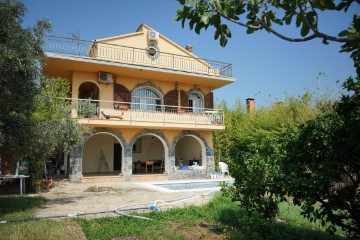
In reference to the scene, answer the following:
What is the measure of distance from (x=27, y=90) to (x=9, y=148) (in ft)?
4.40

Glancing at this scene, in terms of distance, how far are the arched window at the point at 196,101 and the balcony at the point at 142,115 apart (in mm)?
71

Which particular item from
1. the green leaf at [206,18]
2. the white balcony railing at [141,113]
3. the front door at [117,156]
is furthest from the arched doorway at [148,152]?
the green leaf at [206,18]

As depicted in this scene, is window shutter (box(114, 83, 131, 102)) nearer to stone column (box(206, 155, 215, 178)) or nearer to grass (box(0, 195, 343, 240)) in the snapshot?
stone column (box(206, 155, 215, 178))

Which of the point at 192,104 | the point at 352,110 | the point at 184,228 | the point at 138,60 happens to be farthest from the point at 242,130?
the point at 352,110

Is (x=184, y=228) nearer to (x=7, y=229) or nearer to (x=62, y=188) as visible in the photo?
(x=7, y=229)

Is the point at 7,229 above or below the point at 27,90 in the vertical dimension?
below

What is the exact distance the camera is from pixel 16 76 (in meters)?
6.53

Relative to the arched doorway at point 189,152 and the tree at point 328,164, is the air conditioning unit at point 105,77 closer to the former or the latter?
the arched doorway at point 189,152

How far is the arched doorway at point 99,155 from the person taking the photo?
1858 centimetres

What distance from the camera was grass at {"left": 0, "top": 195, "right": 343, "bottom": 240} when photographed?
5.56 m

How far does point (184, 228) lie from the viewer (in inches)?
252

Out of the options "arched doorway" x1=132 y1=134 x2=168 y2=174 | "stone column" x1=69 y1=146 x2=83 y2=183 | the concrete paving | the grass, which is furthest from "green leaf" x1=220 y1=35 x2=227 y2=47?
"arched doorway" x1=132 y1=134 x2=168 y2=174

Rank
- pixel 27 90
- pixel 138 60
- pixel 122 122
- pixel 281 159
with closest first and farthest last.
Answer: pixel 281 159 → pixel 27 90 → pixel 122 122 → pixel 138 60

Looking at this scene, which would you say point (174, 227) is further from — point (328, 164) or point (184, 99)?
point (184, 99)
